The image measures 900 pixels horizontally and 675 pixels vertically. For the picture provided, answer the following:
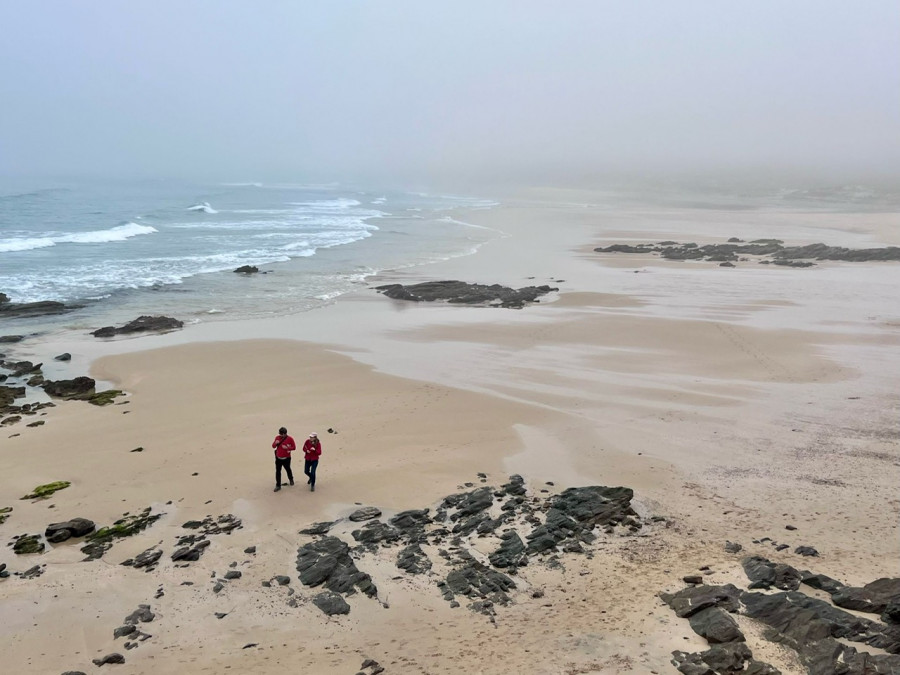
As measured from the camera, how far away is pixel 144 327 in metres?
24.2

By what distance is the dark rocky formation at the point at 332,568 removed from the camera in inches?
353

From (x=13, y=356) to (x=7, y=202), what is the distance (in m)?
68.0

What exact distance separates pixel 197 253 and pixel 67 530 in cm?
3627

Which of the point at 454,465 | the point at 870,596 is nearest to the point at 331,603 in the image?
the point at 454,465

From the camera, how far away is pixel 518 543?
9867 mm

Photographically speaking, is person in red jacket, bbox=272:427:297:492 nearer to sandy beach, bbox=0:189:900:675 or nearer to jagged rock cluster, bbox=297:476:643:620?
sandy beach, bbox=0:189:900:675

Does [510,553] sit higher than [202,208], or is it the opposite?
[202,208]

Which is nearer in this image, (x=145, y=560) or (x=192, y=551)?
(x=145, y=560)

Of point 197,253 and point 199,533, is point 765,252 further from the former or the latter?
point 199,533

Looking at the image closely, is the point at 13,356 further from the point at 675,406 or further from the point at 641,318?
the point at 641,318

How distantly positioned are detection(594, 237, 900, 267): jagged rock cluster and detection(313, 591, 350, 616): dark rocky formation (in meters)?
36.3

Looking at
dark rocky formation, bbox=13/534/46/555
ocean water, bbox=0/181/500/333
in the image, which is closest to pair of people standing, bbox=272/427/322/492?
dark rocky formation, bbox=13/534/46/555

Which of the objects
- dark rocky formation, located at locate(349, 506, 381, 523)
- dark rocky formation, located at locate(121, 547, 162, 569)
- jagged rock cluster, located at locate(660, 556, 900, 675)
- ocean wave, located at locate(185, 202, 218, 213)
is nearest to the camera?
jagged rock cluster, located at locate(660, 556, 900, 675)

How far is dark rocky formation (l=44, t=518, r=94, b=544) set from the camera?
410 inches
